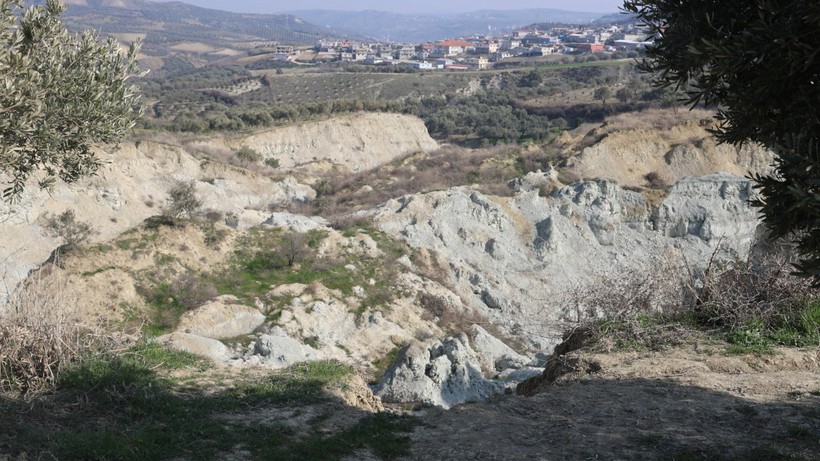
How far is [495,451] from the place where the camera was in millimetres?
7465

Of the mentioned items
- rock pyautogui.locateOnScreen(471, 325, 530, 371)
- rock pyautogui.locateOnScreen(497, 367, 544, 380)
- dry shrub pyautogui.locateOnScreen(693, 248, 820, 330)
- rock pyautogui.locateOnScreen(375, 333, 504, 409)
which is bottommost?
rock pyautogui.locateOnScreen(471, 325, 530, 371)

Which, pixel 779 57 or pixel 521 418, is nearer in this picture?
pixel 779 57

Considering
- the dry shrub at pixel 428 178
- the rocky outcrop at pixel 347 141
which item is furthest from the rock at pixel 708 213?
the rocky outcrop at pixel 347 141

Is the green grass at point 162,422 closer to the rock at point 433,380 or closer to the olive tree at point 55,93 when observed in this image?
the olive tree at point 55,93

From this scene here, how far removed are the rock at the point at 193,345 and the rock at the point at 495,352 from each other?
881 cm

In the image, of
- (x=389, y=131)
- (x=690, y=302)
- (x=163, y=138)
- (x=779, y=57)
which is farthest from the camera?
(x=389, y=131)

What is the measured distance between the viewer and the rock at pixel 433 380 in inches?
536

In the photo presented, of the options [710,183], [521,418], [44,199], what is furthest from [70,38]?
[710,183]

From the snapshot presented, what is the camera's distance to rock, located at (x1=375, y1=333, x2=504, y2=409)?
1362 centimetres

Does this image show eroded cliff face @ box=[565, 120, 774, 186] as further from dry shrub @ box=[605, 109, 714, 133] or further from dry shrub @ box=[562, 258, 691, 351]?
dry shrub @ box=[562, 258, 691, 351]

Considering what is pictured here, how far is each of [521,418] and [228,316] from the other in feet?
40.8

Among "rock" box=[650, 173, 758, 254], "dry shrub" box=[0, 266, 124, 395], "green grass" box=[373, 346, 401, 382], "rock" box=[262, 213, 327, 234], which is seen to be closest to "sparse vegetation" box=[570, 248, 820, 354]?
"dry shrub" box=[0, 266, 124, 395]

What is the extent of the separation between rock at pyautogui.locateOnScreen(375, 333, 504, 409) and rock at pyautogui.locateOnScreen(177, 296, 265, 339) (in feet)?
20.2

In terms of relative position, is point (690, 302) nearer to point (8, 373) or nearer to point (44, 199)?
point (8, 373)
